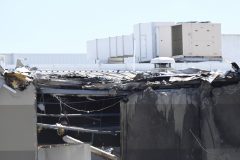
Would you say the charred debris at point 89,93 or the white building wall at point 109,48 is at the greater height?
the white building wall at point 109,48

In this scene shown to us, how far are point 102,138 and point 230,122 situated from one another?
9.45 ft

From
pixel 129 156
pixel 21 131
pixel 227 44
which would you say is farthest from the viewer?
pixel 227 44

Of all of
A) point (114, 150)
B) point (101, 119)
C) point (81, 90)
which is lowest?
point (114, 150)

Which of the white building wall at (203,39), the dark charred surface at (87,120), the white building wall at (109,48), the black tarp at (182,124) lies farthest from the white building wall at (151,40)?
the black tarp at (182,124)

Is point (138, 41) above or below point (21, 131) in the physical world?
above

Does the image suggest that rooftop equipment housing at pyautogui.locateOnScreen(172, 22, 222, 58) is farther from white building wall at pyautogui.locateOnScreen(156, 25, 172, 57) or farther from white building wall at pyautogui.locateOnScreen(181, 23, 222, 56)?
white building wall at pyautogui.locateOnScreen(156, 25, 172, 57)

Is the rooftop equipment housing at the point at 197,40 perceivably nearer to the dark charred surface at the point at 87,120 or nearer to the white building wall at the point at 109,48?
the white building wall at the point at 109,48

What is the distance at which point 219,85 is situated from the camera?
8.52 meters

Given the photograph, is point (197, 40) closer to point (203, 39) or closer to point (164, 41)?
point (203, 39)

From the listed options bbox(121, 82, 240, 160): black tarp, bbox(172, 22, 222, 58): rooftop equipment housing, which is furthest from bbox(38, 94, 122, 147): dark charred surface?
bbox(172, 22, 222, 58): rooftop equipment housing

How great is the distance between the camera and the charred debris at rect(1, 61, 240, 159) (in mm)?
8516

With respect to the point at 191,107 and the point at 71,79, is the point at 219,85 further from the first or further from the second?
the point at 71,79

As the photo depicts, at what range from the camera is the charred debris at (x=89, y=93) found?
27.9 ft

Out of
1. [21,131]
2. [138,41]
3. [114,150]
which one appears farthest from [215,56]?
[21,131]
